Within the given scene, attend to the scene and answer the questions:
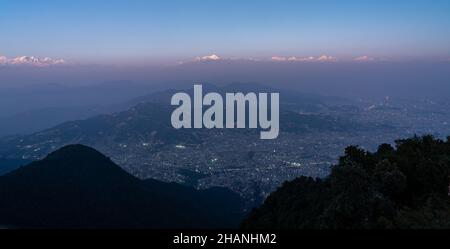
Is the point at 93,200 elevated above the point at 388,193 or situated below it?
below

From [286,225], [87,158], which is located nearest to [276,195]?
[286,225]

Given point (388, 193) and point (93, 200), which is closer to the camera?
point (388, 193)

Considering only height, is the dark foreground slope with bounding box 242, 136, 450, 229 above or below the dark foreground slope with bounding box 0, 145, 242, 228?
above

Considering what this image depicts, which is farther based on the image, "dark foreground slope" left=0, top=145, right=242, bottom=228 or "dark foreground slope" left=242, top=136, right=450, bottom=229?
"dark foreground slope" left=0, top=145, right=242, bottom=228
